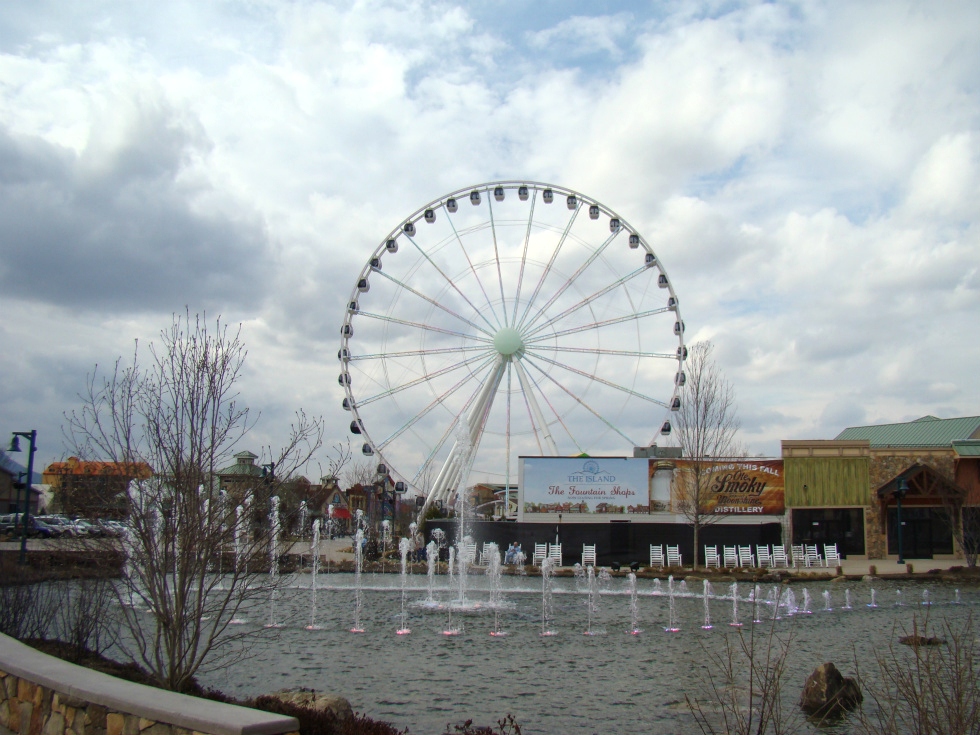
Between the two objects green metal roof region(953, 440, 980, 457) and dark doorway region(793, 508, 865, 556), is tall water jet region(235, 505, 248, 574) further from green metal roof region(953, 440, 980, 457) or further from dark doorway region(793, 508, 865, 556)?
green metal roof region(953, 440, 980, 457)

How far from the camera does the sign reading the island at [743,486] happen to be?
39.4m

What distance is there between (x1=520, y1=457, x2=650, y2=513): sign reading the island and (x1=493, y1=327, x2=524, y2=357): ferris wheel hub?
236 inches

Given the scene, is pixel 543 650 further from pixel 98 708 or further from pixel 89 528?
pixel 98 708

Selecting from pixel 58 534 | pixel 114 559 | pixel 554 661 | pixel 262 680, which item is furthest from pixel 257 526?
pixel 554 661

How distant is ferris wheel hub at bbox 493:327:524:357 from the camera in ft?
124

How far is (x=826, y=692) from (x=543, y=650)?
227 inches

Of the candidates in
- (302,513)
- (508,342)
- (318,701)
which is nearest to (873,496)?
(508,342)

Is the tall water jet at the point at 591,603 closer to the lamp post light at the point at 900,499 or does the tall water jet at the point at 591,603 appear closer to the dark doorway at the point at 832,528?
the lamp post light at the point at 900,499

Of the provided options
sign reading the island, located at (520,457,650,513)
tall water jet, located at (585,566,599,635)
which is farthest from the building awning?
tall water jet, located at (585,566,599,635)

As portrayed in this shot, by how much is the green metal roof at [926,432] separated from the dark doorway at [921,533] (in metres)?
8.29

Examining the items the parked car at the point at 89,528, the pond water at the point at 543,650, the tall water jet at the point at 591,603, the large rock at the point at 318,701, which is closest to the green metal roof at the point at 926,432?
the pond water at the point at 543,650

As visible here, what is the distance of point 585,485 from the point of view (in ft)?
133

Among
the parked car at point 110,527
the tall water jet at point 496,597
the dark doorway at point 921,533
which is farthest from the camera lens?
the dark doorway at point 921,533

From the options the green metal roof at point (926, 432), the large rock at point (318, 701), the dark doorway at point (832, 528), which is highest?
the green metal roof at point (926, 432)
